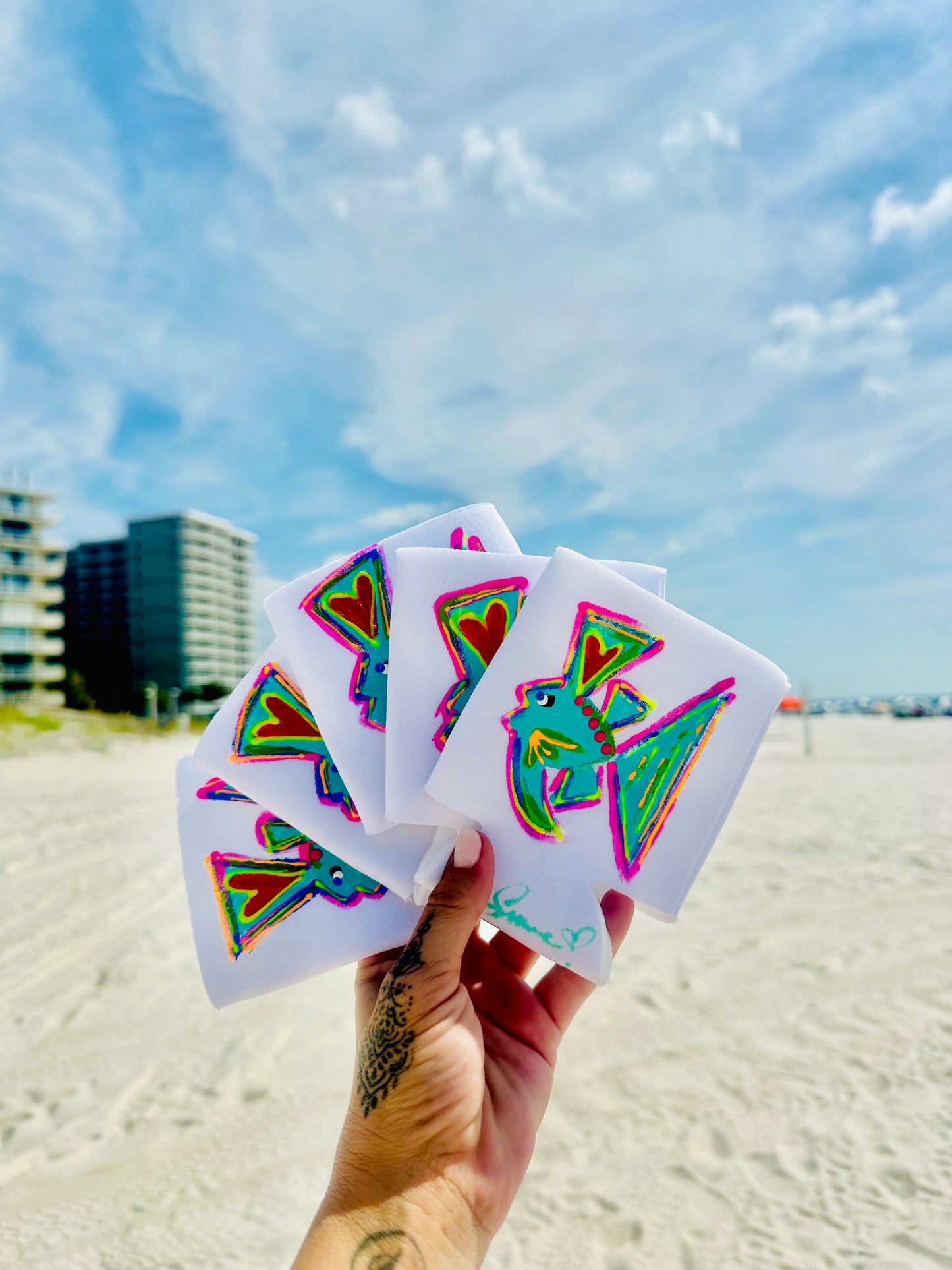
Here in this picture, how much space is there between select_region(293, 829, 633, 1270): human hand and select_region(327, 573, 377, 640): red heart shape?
380 millimetres

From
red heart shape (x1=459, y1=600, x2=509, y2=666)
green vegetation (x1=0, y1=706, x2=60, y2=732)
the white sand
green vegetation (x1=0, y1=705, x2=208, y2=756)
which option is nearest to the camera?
red heart shape (x1=459, y1=600, x2=509, y2=666)

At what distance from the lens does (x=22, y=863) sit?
18.6ft

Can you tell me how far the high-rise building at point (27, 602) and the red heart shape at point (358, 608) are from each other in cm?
3875

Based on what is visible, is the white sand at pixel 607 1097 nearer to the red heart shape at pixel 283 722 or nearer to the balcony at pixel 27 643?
the red heart shape at pixel 283 722

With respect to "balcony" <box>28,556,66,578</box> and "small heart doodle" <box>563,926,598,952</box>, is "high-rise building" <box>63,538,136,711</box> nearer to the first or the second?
"balcony" <box>28,556,66,578</box>

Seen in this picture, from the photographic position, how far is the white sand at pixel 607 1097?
7.00 ft

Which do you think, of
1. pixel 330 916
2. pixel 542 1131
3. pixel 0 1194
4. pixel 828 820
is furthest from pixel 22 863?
pixel 828 820

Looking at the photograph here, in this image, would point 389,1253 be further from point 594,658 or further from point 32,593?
point 32,593

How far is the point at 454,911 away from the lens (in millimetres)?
1101

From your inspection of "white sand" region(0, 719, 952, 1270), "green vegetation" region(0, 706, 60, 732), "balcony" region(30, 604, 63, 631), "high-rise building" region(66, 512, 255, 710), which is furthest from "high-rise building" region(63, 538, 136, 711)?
"white sand" region(0, 719, 952, 1270)

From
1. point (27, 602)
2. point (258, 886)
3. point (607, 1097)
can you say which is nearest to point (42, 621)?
point (27, 602)

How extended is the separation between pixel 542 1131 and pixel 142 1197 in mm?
1258

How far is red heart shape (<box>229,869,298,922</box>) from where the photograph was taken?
1.34 metres
